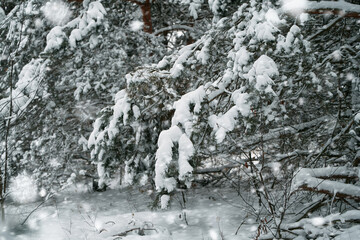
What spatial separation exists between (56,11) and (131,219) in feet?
14.6

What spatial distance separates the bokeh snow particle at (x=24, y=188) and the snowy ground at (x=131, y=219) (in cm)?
42

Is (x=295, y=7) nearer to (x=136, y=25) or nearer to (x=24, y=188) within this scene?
(x=136, y=25)

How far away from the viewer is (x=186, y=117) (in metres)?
3.48

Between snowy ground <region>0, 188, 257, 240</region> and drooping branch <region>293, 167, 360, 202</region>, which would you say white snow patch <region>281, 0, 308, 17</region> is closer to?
drooping branch <region>293, 167, 360, 202</region>

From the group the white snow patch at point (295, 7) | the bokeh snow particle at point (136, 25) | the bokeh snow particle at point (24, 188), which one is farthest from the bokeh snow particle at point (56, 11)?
the white snow patch at point (295, 7)

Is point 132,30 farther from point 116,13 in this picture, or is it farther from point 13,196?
point 13,196

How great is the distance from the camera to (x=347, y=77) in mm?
5402

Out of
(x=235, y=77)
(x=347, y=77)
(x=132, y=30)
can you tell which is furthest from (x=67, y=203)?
(x=347, y=77)

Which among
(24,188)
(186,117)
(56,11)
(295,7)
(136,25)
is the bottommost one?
(24,188)

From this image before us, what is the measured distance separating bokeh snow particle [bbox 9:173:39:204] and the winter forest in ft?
0.19

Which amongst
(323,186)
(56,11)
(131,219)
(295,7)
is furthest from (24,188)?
(295,7)

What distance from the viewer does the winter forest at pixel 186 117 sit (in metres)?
3.41

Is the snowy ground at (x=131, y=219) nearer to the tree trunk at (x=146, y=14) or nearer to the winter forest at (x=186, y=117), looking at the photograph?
the winter forest at (x=186, y=117)

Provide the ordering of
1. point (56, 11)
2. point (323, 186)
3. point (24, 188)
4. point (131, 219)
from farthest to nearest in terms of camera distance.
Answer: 1. point (24, 188)
2. point (56, 11)
3. point (131, 219)
4. point (323, 186)
